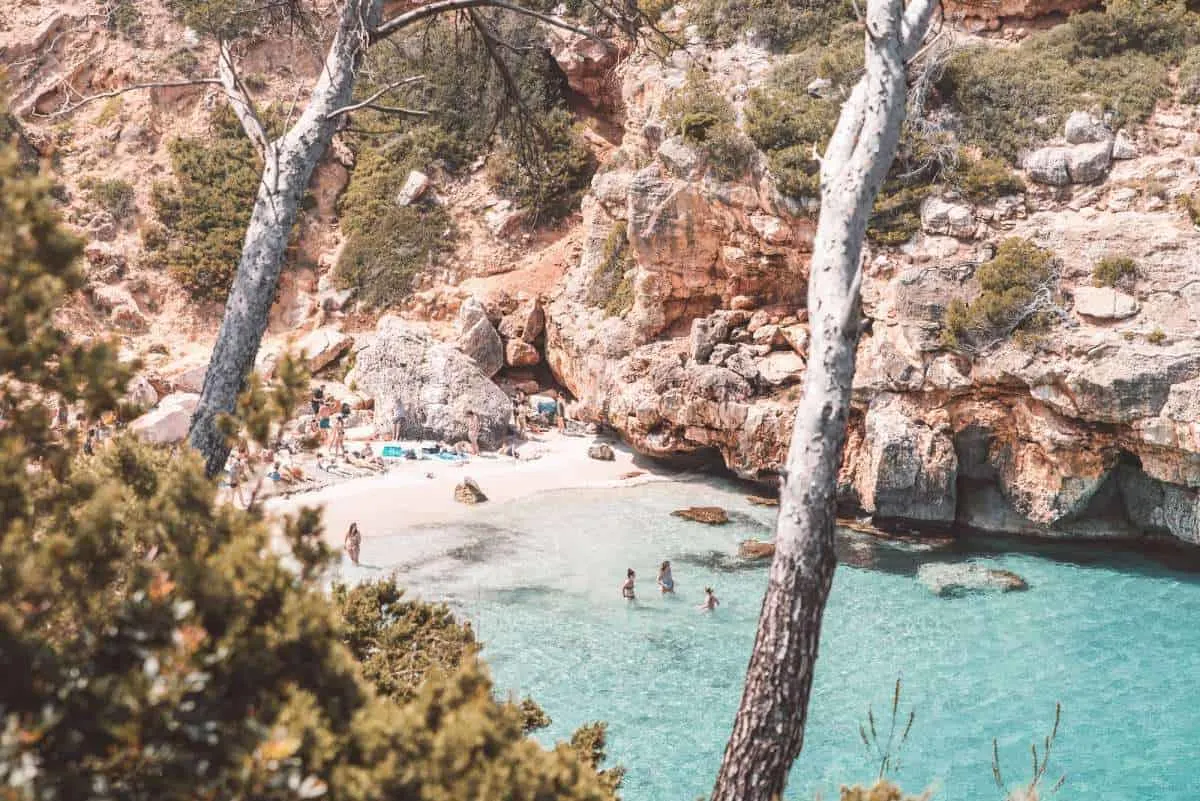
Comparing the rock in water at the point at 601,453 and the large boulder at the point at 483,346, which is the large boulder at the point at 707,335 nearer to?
the rock in water at the point at 601,453

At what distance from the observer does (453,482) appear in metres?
22.8

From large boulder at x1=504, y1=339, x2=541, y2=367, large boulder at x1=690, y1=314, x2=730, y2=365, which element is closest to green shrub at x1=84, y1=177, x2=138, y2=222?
large boulder at x1=504, y1=339, x2=541, y2=367

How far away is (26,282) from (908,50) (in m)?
4.82

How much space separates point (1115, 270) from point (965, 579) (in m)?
6.79

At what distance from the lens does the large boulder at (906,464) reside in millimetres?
17844

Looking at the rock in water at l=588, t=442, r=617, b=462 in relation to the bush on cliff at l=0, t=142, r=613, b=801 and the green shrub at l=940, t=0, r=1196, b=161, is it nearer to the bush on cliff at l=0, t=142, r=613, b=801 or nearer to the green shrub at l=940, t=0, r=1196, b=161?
the green shrub at l=940, t=0, r=1196, b=161

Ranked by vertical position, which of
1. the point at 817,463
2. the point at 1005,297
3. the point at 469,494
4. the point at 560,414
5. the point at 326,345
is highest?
the point at 1005,297

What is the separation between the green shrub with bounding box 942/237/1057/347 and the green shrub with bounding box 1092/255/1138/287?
33.6 inches

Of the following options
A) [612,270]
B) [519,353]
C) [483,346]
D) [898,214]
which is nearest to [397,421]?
[483,346]

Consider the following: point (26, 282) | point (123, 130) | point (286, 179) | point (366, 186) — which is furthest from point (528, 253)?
point (26, 282)

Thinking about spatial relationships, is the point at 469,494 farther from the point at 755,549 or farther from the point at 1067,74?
the point at 1067,74

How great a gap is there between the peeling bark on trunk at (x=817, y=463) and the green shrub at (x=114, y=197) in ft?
111

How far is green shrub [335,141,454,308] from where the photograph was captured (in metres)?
31.5

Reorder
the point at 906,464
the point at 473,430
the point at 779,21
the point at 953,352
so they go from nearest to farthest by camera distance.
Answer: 1. the point at 953,352
2. the point at 906,464
3. the point at 779,21
4. the point at 473,430
